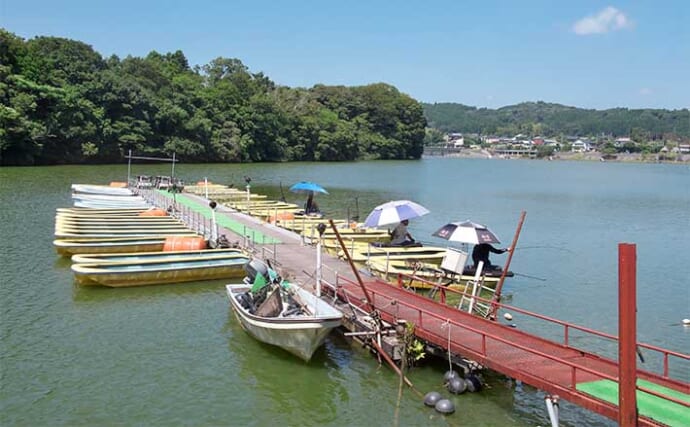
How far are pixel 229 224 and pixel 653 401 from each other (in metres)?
21.4

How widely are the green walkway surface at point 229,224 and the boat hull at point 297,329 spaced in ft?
32.7

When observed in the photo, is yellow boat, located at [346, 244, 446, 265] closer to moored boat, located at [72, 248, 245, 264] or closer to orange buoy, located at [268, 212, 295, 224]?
moored boat, located at [72, 248, 245, 264]

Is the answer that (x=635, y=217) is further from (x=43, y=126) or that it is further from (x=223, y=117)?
(x=223, y=117)

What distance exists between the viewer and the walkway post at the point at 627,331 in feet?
26.2

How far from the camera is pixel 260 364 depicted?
1305 centimetres

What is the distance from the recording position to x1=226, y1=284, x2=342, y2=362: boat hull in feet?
40.1

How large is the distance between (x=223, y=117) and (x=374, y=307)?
311ft

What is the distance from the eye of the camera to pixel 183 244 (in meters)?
22.3

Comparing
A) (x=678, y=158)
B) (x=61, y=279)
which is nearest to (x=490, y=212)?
(x=61, y=279)

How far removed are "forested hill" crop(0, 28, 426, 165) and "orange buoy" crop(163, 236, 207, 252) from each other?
55199 millimetres

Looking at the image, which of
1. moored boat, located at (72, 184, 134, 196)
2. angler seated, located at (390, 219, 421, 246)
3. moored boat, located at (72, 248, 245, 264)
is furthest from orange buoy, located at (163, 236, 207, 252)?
moored boat, located at (72, 184, 134, 196)

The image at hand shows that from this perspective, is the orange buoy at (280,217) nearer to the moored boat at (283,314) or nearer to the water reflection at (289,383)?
the moored boat at (283,314)

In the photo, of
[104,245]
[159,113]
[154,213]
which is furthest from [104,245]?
[159,113]

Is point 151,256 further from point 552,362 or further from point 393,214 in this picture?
point 552,362
